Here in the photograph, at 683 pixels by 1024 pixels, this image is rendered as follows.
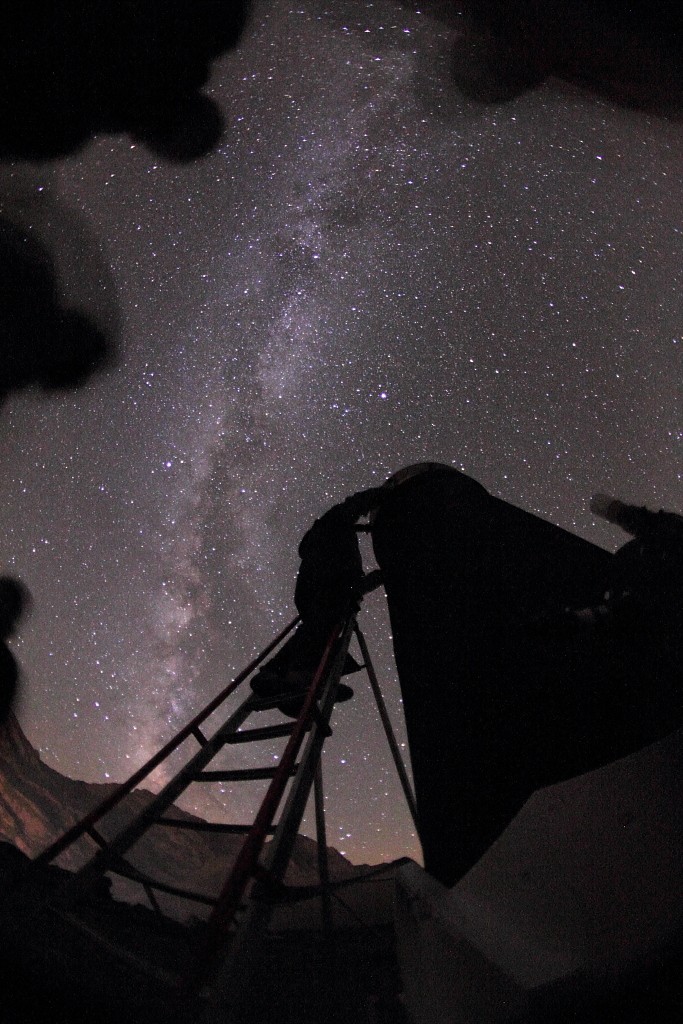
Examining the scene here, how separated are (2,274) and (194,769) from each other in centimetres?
1344

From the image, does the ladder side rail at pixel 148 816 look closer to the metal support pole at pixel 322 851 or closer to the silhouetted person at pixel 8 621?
the metal support pole at pixel 322 851

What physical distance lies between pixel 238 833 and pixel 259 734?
893 millimetres

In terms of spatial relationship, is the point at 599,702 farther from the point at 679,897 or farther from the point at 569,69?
the point at 569,69

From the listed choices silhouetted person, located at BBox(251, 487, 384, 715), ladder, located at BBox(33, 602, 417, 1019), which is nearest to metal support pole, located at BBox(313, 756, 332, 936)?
ladder, located at BBox(33, 602, 417, 1019)

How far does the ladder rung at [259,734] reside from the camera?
135 inches

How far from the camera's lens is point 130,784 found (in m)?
3.00

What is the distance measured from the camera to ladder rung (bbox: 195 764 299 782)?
297 cm

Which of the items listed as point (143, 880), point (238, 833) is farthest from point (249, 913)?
point (143, 880)

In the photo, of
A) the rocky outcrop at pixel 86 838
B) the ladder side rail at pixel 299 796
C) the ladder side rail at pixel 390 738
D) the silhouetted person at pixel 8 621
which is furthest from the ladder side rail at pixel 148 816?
the rocky outcrop at pixel 86 838

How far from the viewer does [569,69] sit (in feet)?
21.2

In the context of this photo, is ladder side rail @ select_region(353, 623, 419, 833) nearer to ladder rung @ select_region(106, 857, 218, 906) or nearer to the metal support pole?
the metal support pole

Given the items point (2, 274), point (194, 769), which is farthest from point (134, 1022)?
point (2, 274)

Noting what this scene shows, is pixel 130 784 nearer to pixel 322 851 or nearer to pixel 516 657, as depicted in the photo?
pixel 322 851

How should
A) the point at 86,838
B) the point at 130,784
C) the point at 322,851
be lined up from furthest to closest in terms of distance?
the point at 86,838, the point at 322,851, the point at 130,784
